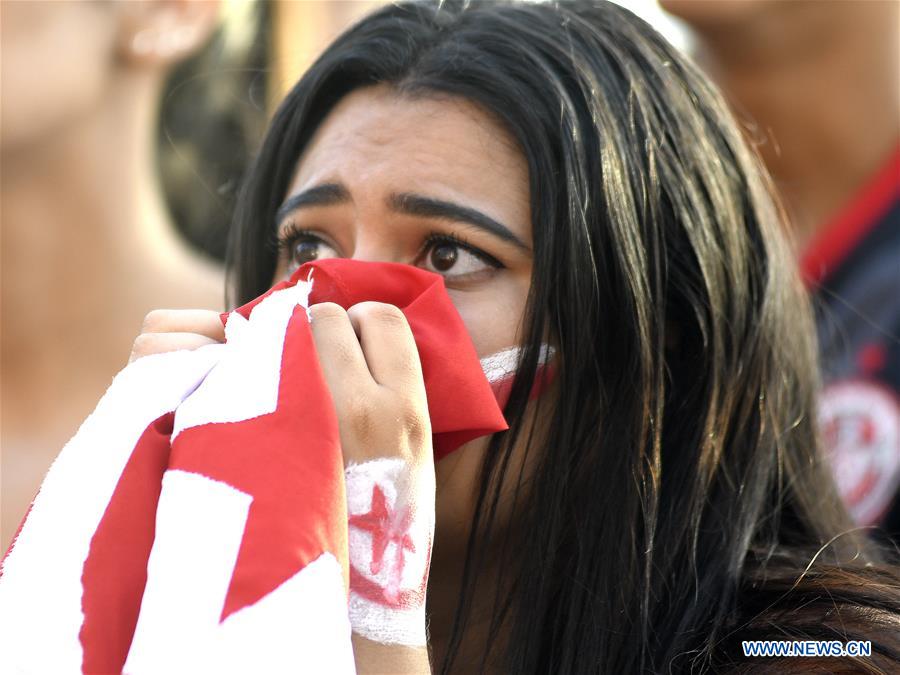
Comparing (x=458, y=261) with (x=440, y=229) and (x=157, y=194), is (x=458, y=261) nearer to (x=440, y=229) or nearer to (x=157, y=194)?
(x=440, y=229)

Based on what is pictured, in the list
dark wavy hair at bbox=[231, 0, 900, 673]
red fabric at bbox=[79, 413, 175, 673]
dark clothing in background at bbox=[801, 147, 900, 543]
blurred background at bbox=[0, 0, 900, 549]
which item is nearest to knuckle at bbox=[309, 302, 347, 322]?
red fabric at bbox=[79, 413, 175, 673]

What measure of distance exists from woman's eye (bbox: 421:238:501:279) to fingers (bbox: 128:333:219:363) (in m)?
0.43

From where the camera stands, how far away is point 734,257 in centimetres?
214

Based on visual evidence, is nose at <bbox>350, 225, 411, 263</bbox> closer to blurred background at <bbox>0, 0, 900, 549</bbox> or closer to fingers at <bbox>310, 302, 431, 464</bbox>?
fingers at <bbox>310, 302, 431, 464</bbox>

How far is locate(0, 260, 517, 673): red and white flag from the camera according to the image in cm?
127

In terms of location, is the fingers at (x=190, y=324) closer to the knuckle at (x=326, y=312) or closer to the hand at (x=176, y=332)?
the hand at (x=176, y=332)

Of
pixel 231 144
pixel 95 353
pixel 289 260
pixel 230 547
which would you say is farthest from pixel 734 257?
pixel 231 144

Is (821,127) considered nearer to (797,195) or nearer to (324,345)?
(797,195)

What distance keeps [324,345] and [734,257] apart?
935 millimetres

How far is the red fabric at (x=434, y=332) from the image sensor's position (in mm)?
1606

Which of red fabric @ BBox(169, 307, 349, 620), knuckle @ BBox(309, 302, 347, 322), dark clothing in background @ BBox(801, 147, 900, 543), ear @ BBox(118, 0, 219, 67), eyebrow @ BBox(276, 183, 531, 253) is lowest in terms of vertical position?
dark clothing in background @ BBox(801, 147, 900, 543)

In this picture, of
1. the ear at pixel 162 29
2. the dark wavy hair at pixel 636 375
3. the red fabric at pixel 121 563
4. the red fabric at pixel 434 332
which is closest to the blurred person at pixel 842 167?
the dark wavy hair at pixel 636 375

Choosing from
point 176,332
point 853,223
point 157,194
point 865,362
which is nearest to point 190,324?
point 176,332

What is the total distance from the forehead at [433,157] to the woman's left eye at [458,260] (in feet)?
0.23
